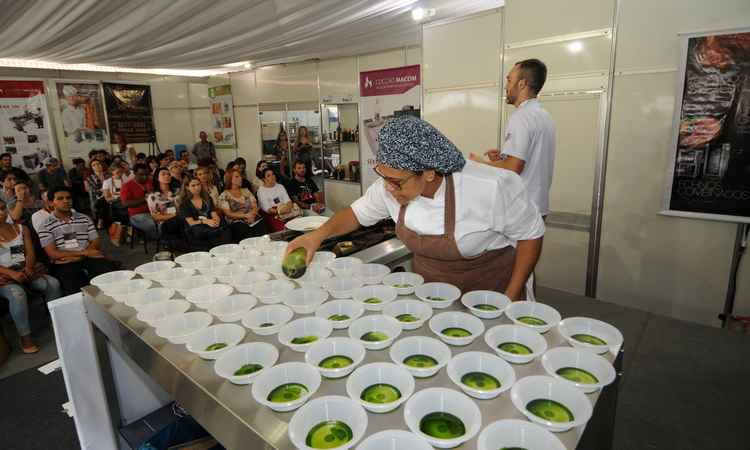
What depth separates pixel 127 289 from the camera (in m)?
1.55

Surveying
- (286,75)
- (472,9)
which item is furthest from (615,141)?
(286,75)

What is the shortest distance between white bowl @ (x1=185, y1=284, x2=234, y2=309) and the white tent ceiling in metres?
2.36

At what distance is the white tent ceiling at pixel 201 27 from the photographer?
124 inches

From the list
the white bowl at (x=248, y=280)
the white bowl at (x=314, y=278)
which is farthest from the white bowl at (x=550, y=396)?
the white bowl at (x=248, y=280)

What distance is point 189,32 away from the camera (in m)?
3.84

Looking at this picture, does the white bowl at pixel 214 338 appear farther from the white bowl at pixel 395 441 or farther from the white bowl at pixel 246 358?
the white bowl at pixel 395 441

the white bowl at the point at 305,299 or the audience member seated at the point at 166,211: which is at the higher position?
the white bowl at the point at 305,299

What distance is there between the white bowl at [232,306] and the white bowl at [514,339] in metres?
0.72

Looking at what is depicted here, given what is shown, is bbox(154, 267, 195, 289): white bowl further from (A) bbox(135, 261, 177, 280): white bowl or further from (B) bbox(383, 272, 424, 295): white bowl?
(B) bbox(383, 272, 424, 295): white bowl

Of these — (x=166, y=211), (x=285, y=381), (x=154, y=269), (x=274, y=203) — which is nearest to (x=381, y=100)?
(x=274, y=203)

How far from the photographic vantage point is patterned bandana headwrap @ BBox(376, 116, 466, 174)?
1.24 m

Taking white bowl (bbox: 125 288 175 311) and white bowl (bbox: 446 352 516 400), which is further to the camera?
white bowl (bbox: 125 288 175 311)

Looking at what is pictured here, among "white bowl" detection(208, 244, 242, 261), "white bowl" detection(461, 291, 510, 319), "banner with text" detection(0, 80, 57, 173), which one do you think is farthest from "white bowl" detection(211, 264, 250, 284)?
"banner with text" detection(0, 80, 57, 173)

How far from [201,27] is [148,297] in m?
3.04
